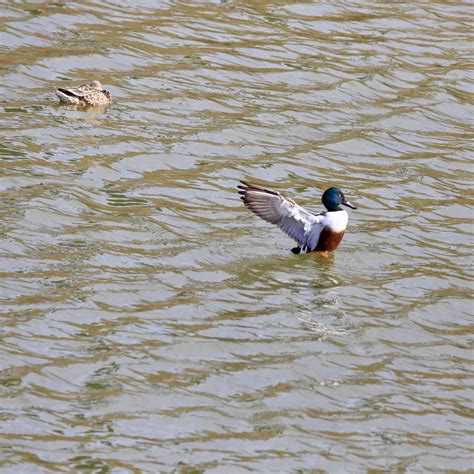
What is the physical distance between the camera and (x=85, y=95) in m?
15.9

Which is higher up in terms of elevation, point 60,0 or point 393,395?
point 60,0

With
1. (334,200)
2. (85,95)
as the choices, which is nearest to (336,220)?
(334,200)

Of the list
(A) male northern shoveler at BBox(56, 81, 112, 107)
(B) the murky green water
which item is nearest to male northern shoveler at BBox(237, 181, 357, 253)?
(B) the murky green water

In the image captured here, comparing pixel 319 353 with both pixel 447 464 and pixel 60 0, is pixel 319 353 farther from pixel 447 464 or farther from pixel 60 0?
pixel 60 0

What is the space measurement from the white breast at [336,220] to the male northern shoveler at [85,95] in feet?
11.9

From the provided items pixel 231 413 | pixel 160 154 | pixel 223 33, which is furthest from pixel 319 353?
pixel 223 33

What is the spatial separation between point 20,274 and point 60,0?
8.82 metres

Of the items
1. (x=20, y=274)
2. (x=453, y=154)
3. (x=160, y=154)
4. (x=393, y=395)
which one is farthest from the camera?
(x=453, y=154)

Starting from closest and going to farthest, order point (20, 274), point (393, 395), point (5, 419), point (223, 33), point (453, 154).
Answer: point (5, 419) → point (393, 395) → point (20, 274) → point (453, 154) → point (223, 33)

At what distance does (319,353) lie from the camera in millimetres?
10945

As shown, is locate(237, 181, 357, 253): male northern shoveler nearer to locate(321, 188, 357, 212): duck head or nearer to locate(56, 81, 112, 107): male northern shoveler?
locate(321, 188, 357, 212): duck head

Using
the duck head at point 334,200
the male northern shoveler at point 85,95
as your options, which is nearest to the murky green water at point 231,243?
the male northern shoveler at point 85,95

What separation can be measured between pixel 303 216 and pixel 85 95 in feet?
11.2

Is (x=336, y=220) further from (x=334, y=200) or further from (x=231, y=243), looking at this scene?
(x=231, y=243)
